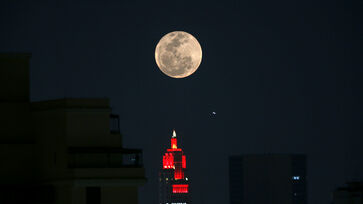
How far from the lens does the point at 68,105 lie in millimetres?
71312

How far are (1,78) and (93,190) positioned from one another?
1164 cm

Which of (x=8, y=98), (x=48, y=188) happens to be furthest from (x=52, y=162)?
(x=8, y=98)

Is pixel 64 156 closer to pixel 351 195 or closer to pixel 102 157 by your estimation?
pixel 102 157

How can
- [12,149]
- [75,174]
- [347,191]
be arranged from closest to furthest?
[75,174] < [12,149] < [347,191]

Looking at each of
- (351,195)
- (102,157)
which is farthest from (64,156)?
(351,195)

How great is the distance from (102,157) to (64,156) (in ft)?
8.50

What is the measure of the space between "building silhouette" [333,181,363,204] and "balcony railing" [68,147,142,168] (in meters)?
82.8

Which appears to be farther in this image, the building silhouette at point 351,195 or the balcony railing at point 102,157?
the building silhouette at point 351,195

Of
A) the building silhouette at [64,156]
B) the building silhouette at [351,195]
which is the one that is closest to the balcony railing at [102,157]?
the building silhouette at [64,156]

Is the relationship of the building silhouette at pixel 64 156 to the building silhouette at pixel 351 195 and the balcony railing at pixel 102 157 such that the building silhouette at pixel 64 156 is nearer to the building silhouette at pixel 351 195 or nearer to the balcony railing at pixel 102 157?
the balcony railing at pixel 102 157

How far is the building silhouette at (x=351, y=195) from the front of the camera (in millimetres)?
154500

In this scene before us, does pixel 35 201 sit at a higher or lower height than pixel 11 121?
lower

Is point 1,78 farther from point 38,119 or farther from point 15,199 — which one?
point 15,199

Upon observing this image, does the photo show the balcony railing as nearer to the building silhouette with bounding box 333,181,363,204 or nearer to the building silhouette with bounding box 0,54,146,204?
the building silhouette with bounding box 0,54,146,204
